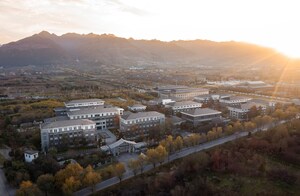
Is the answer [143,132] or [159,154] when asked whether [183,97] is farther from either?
[159,154]

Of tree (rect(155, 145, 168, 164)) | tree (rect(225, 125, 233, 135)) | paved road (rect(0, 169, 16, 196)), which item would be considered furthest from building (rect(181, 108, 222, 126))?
paved road (rect(0, 169, 16, 196))

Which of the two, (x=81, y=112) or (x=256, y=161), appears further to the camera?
(x=81, y=112)

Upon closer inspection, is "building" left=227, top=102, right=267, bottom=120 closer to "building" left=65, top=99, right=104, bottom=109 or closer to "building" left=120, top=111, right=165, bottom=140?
"building" left=120, top=111, right=165, bottom=140

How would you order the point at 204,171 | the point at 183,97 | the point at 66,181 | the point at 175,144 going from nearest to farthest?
the point at 66,181 → the point at 204,171 → the point at 175,144 → the point at 183,97

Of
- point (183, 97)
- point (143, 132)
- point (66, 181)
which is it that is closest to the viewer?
point (66, 181)

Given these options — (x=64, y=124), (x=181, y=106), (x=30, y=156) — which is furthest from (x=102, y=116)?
(x=30, y=156)

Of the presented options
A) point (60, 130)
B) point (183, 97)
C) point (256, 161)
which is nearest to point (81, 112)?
point (60, 130)

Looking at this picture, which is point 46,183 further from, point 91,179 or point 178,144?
point 178,144
